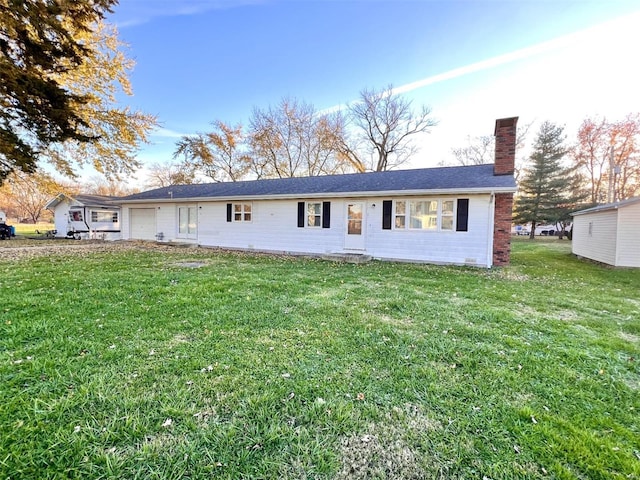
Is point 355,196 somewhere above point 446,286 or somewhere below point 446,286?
above

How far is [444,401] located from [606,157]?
35149mm

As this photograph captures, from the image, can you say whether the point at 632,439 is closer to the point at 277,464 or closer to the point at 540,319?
the point at 277,464

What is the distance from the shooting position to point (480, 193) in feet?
31.3

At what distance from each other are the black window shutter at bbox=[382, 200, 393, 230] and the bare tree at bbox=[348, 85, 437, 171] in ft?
56.7

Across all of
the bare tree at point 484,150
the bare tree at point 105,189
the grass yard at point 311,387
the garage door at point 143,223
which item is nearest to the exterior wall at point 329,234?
the garage door at point 143,223

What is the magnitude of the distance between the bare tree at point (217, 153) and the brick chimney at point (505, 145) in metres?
23.6

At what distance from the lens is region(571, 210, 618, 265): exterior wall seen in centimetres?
1102

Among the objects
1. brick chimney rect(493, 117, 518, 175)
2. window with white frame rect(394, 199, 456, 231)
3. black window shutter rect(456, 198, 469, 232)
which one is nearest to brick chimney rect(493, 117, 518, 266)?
brick chimney rect(493, 117, 518, 175)

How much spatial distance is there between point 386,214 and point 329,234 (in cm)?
235

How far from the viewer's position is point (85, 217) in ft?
74.5

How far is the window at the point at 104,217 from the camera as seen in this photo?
2335 centimetres

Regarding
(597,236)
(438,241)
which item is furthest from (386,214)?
(597,236)

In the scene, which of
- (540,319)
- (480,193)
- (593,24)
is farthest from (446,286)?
(593,24)

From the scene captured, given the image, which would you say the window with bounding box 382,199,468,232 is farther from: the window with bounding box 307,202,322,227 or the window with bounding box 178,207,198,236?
the window with bounding box 178,207,198,236
